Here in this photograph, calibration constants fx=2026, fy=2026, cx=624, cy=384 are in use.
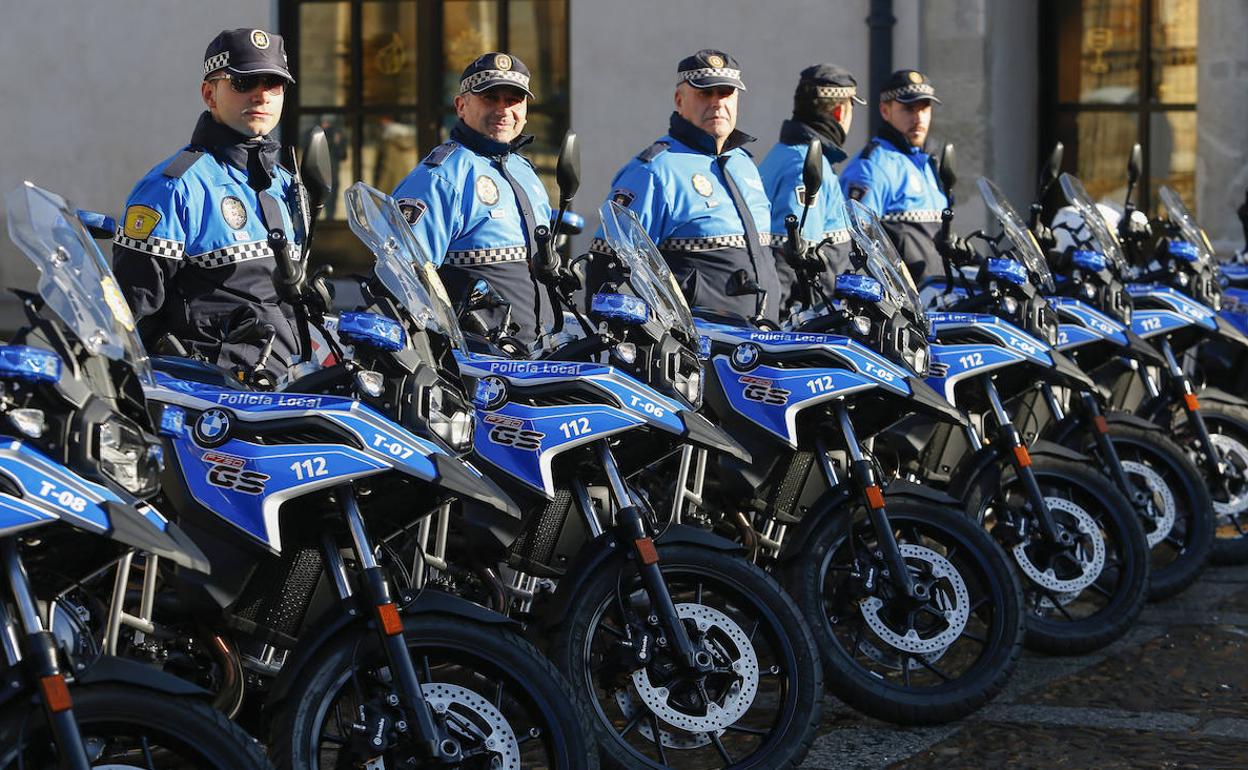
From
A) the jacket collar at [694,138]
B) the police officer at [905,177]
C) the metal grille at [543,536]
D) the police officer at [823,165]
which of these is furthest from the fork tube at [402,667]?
Result: the police officer at [905,177]

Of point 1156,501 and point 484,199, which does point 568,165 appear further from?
point 1156,501

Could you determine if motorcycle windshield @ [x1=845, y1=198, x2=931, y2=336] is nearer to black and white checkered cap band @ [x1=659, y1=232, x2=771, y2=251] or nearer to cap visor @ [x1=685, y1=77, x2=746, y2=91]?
black and white checkered cap band @ [x1=659, y1=232, x2=771, y2=251]

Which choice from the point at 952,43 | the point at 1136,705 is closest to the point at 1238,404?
the point at 1136,705

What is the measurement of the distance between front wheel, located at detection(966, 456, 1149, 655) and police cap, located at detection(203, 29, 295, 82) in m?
2.23

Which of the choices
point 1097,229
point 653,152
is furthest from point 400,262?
point 1097,229

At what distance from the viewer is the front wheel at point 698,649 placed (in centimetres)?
417

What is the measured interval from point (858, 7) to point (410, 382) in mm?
8146

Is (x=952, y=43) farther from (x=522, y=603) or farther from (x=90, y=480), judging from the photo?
(x=90, y=480)

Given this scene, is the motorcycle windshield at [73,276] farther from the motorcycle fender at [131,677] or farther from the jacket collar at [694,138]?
the jacket collar at [694,138]

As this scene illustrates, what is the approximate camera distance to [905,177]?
25.2 ft

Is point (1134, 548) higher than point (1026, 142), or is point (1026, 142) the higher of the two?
point (1026, 142)

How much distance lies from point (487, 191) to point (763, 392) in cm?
108

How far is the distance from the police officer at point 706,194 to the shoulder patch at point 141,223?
5.84 ft

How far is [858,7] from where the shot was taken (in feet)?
37.6
